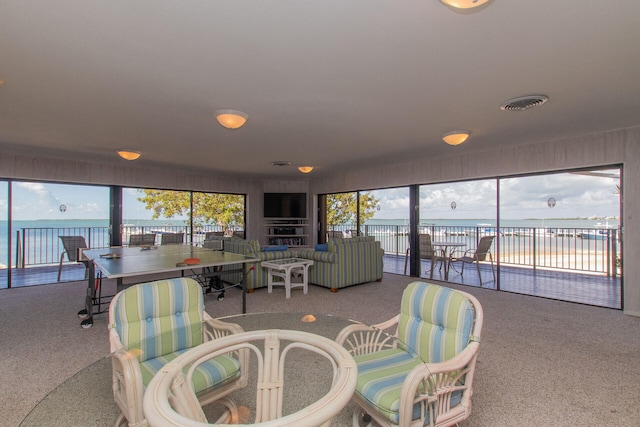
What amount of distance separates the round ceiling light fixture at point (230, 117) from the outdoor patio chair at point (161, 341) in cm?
175

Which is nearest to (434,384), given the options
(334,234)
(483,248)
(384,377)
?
(384,377)

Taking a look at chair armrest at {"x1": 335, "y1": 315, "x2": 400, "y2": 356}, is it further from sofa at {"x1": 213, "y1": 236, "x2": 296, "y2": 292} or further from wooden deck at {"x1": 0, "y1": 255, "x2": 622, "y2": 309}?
wooden deck at {"x1": 0, "y1": 255, "x2": 622, "y2": 309}

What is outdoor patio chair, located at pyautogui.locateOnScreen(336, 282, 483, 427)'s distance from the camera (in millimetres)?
1300

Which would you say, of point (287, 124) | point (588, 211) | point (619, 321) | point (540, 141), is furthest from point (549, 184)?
point (287, 124)

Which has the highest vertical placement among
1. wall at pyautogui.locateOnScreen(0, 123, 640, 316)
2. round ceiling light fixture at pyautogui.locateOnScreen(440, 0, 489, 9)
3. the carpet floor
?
round ceiling light fixture at pyautogui.locateOnScreen(440, 0, 489, 9)

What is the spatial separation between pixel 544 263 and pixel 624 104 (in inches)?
196

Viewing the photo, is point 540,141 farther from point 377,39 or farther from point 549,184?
point 377,39

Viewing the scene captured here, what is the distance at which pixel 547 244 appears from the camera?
23.1ft

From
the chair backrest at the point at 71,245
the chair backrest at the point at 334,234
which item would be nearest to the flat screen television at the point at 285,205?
the chair backrest at the point at 334,234

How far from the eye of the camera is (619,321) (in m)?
3.53

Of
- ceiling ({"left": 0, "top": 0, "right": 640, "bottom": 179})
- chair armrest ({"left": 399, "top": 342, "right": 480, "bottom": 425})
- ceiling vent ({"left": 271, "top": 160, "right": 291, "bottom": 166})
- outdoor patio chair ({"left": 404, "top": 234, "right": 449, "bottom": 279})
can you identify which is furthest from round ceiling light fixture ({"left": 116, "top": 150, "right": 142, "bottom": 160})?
outdoor patio chair ({"left": 404, "top": 234, "right": 449, "bottom": 279})

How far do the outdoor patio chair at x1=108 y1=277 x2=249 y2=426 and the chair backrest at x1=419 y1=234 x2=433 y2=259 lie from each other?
16.3 ft

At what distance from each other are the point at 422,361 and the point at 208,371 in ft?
3.48

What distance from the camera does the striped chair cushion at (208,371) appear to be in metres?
1.45
